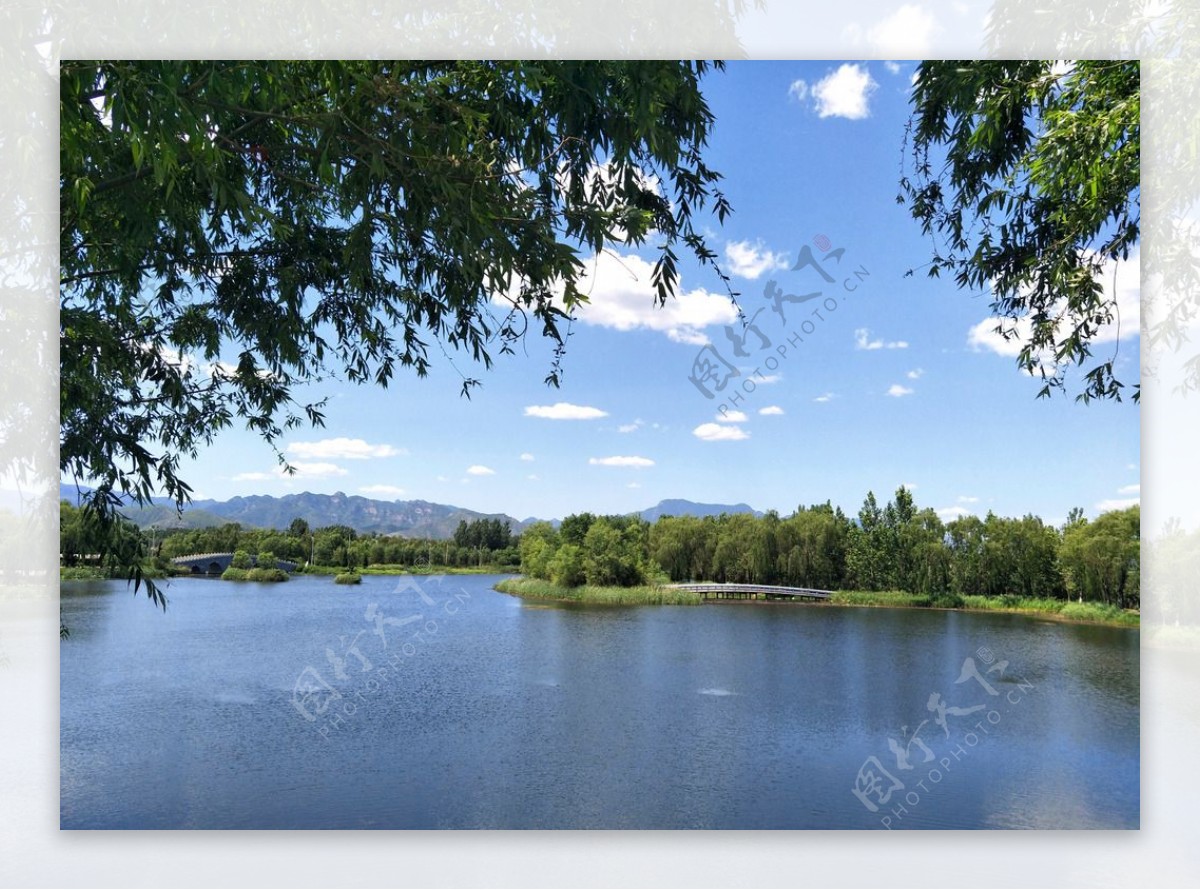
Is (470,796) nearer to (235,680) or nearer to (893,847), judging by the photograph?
(235,680)

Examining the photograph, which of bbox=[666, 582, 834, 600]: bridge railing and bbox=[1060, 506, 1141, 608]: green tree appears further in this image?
bbox=[666, 582, 834, 600]: bridge railing

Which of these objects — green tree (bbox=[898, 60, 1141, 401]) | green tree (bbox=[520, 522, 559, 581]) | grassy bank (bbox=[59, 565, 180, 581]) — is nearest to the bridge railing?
green tree (bbox=[520, 522, 559, 581])

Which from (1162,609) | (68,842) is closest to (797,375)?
(1162,609)

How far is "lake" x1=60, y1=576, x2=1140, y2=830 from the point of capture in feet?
11.5

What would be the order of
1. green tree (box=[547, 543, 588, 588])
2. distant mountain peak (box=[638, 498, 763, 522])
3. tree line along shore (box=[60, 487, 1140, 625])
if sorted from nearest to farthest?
1. tree line along shore (box=[60, 487, 1140, 625])
2. distant mountain peak (box=[638, 498, 763, 522])
3. green tree (box=[547, 543, 588, 588])

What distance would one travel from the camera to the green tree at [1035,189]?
10.2ft

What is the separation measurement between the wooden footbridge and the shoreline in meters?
0.03

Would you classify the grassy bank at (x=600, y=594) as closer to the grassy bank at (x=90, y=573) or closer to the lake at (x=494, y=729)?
the lake at (x=494, y=729)

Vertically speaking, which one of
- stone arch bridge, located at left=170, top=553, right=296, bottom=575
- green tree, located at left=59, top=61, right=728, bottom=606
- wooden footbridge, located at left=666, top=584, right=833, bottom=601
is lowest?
wooden footbridge, located at left=666, top=584, right=833, bottom=601

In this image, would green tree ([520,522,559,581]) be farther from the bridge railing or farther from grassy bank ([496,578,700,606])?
the bridge railing

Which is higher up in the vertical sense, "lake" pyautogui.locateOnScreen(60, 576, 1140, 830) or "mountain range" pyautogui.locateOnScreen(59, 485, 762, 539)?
"mountain range" pyautogui.locateOnScreen(59, 485, 762, 539)

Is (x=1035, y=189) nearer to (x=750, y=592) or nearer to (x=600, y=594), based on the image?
(x=750, y=592)

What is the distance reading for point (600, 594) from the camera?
4.51 metres

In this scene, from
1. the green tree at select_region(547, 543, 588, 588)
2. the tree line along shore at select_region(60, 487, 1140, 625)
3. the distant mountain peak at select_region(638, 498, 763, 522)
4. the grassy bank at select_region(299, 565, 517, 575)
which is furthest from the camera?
the green tree at select_region(547, 543, 588, 588)
